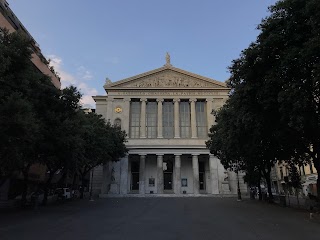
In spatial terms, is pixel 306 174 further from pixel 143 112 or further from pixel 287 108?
pixel 287 108

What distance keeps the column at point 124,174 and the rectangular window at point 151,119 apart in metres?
6.03

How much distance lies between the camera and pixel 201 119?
187ft

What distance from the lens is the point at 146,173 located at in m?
56.5

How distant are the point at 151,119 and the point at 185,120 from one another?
618 cm

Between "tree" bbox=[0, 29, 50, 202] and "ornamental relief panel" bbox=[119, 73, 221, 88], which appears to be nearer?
"tree" bbox=[0, 29, 50, 202]

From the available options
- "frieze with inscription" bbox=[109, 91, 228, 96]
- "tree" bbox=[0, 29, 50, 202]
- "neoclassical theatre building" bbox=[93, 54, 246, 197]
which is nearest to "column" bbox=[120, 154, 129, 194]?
"neoclassical theatre building" bbox=[93, 54, 246, 197]

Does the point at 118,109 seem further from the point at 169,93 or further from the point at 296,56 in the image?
the point at 296,56

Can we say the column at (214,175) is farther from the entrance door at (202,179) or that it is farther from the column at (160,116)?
the column at (160,116)

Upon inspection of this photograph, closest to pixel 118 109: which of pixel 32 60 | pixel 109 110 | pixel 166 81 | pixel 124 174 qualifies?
pixel 109 110

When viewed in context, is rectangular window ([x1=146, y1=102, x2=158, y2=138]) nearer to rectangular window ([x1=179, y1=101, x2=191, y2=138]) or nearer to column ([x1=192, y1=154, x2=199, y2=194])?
rectangular window ([x1=179, y1=101, x2=191, y2=138])

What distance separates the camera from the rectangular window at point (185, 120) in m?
56.0

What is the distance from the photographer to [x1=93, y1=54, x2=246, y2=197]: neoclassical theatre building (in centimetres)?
5312

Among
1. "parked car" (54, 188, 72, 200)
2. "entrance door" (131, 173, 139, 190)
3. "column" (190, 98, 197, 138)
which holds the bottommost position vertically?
"parked car" (54, 188, 72, 200)

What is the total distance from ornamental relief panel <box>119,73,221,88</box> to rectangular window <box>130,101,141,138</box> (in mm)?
3535
